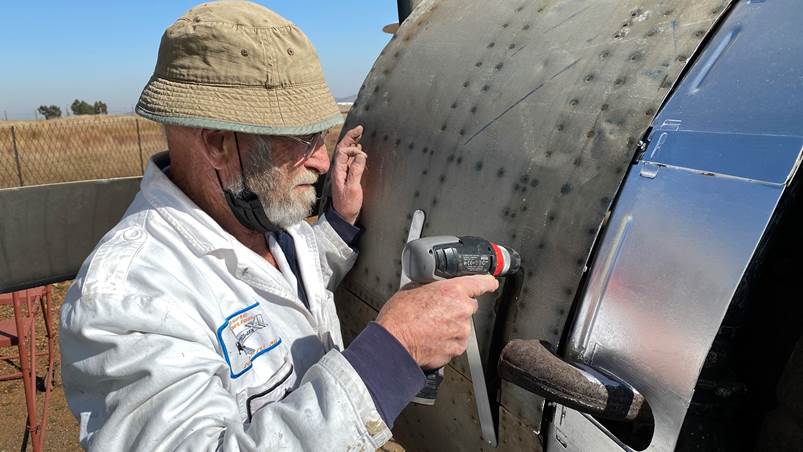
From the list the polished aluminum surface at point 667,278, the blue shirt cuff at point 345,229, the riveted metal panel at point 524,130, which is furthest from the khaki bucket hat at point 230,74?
the polished aluminum surface at point 667,278

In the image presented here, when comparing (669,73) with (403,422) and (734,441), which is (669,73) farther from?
(403,422)

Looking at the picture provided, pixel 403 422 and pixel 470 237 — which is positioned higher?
pixel 470 237

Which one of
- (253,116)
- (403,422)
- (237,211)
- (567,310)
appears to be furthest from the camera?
(403,422)

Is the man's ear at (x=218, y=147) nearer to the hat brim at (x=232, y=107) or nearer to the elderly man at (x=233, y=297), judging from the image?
the elderly man at (x=233, y=297)

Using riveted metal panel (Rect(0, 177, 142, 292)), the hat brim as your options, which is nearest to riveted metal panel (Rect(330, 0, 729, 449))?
the hat brim

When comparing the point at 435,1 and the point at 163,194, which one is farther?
the point at 435,1

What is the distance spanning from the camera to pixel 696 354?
118cm

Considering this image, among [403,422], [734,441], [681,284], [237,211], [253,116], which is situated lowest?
[403,422]

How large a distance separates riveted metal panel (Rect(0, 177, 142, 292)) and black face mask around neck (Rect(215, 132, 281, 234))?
7.17 feet

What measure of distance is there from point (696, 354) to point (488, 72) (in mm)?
1115

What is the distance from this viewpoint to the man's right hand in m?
1.54

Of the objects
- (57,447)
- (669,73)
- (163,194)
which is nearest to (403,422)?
(163,194)

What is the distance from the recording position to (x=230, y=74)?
1.75 metres

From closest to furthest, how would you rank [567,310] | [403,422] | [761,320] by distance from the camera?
[761,320]
[567,310]
[403,422]
